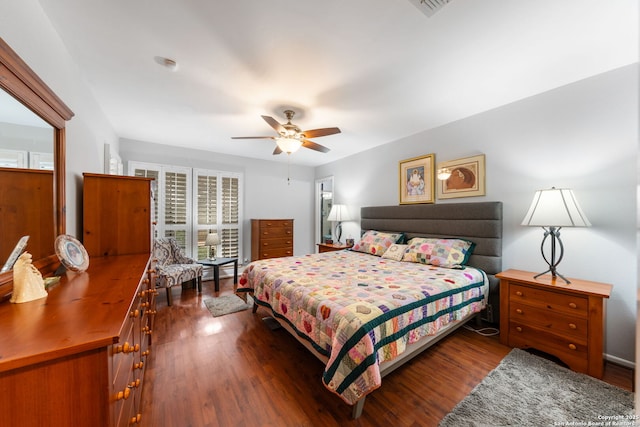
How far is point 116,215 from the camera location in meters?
2.03

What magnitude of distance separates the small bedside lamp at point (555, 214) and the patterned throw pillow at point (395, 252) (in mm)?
1367

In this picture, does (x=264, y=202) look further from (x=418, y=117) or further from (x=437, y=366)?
(x=437, y=366)

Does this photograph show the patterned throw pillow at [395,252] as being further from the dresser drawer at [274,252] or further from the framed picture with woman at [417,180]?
the dresser drawer at [274,252]

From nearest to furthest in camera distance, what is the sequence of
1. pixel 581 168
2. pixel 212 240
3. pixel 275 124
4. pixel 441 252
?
pixel 581 168, pixel 275 124, pixel 441 252, pixel 212 240

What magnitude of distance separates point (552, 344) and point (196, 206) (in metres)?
5.09

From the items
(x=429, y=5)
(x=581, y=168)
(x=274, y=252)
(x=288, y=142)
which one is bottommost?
(x=274, y=252)

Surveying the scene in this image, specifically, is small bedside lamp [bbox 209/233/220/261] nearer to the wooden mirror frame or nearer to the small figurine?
the wooden mirror frame

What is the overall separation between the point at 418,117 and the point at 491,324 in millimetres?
2618

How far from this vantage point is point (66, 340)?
0.66 metres

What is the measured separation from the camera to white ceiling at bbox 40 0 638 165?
4.78ft

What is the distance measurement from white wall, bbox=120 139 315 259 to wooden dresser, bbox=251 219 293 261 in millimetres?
333

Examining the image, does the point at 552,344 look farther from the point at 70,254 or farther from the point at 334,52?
the point at 70,254

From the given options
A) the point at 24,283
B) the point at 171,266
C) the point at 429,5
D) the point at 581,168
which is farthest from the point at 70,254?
the point at 581,168

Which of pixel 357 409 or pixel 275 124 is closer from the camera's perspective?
pixel 357 409
